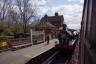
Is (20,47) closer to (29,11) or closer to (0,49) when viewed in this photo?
(0,49)

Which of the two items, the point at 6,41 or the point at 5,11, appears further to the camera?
the point at 5,11

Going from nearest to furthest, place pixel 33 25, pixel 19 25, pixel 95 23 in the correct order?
pixel 95 23, pixel 19 25, pixel 33 25

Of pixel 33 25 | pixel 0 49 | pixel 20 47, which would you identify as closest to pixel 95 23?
pixel 0 49

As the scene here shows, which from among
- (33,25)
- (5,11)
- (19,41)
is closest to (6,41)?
(19,41)

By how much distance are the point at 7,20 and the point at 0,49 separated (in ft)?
92.5

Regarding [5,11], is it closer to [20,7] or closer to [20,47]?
[20,7]

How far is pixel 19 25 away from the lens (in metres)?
42.8

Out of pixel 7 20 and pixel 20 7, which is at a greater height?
→ pixel 20 7

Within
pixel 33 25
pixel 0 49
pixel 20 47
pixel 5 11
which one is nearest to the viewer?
pixel 0 49

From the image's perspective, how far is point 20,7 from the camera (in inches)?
1656

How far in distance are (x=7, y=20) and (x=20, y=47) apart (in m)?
25.2

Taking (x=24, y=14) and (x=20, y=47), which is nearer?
(x=20, y=47)

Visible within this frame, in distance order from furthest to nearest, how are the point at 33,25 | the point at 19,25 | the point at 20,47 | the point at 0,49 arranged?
the point at 33,25 → the point at 19,25 → the point at 20,47 → the point at 0,49

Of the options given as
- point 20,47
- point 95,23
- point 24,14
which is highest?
point 24,14
